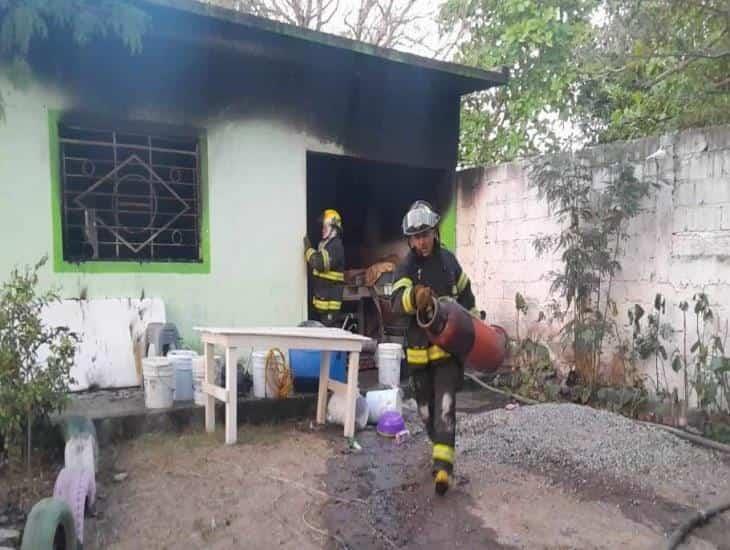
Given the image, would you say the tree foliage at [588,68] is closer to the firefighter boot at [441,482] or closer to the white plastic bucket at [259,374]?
the firefighter boot at [441,482]

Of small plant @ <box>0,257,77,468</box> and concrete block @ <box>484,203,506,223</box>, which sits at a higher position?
concrete block @ <box>484,203,506,223</box>

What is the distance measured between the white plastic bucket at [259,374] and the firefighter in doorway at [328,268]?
1424 mm

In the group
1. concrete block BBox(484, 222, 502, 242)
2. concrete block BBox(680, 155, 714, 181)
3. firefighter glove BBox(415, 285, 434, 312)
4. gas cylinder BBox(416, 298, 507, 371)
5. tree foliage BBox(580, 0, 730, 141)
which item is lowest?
gas cylinder BBox(416, 298, 507, 371)

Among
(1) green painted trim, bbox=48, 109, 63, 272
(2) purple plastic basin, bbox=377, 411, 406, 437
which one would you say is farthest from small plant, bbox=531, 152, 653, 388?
(1) green painted trim, bbox=48, 109, 63, 272

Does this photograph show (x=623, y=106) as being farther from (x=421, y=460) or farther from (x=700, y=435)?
(x=421, y=460)

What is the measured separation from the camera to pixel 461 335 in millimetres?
3428

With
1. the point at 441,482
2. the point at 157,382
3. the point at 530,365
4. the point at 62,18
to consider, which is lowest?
the point at 441,482

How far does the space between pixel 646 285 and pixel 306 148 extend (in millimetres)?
3855

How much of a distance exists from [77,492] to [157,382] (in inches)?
61.3

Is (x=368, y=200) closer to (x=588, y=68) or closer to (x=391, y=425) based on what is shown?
(x=588, y=68)

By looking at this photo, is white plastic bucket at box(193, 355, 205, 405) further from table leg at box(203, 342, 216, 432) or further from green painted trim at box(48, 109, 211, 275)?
green painted trim at box(48, 109, 211, 275)

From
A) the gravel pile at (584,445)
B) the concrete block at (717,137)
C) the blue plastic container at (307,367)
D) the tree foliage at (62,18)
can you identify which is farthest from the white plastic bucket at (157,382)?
the concrete block at (717,137)

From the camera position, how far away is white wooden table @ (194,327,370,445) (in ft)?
14.1

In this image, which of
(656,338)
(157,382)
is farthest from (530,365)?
(157,382)
